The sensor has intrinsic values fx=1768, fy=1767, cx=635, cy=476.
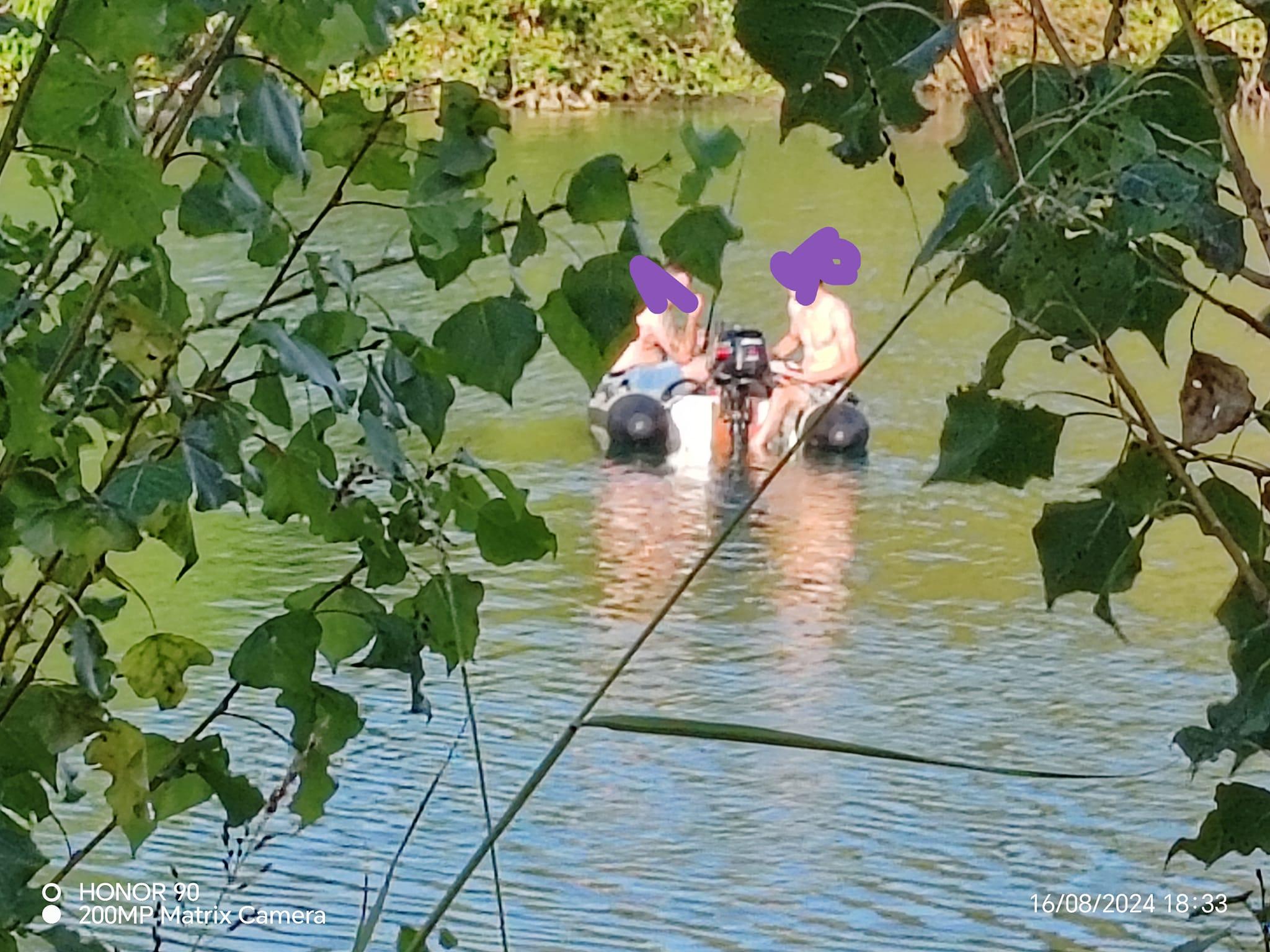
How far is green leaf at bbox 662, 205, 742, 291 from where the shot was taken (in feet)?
1.91

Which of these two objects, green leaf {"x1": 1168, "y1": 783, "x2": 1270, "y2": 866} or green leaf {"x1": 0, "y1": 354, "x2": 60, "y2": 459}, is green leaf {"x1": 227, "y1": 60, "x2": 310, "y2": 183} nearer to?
green leaf {"x1": 0, "y1": 354, "x2": 60, "y2": 459}

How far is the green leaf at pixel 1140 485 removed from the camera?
0.55 metres

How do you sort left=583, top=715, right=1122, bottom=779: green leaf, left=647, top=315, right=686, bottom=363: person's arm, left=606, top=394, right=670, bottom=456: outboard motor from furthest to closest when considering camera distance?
left=606, top=394, right=670, bottom=456: outboard motor → left=647, top=315, right=686, bottom=363: person's arm → left=583, top=715, right=1122, bottom=779: green leaf

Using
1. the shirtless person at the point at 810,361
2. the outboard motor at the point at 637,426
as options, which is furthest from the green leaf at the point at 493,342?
the outboard motor at the point at 637,426

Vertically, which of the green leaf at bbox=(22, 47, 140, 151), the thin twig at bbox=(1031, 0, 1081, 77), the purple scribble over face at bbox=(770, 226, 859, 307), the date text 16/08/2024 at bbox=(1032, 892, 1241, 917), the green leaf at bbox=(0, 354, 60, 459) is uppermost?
the thin twig at bbox=(1031, 0, 1081, 77)

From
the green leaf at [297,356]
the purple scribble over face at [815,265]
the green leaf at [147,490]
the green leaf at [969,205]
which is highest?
the green leaf at [969,205]

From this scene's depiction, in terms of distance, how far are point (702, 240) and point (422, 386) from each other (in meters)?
0.11

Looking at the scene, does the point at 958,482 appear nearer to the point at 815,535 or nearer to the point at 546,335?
the point at 546,335

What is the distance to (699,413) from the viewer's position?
3826 millimetres

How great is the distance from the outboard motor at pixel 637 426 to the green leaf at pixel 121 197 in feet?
10.9

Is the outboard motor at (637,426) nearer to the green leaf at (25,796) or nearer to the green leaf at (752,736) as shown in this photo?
the green leaf at (25,796)

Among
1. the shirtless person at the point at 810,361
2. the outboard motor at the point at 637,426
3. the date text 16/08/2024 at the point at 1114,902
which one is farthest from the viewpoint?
the outboard motor at the point at 637,426

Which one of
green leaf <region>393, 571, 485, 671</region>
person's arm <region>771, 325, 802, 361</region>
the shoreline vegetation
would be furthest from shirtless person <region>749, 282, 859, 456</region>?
green leaf <region>393, 571, 485, 671</region>

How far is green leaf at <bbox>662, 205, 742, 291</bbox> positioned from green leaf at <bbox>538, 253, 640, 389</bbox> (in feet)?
0.06
